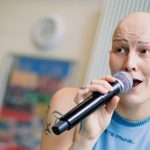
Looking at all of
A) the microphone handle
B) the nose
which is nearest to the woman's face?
the nose

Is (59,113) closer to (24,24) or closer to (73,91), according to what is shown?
(73,91)

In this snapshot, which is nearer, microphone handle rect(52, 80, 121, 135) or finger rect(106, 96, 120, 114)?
microphone handle rect(52, 80, 121, 135)

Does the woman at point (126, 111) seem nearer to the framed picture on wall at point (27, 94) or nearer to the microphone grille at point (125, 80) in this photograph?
the microphone grille at point (125, 80)

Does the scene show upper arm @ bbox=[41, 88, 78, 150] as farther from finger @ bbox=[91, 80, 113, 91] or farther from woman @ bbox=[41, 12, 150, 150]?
finger @ bbox=[91, 80, 113, 91]

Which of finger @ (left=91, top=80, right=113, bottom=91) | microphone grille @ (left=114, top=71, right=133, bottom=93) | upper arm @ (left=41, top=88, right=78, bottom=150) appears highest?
microphone grille @ (left=114, top=71, right=133, bottom=93)

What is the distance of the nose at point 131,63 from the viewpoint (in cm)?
77

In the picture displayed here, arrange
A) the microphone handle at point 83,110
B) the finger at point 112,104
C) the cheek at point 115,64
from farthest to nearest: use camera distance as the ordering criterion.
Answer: the cheek at point 115,64, the finger at point 112,104, the microphone handle at point 83,110

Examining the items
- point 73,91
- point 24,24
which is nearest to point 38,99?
point 24,24

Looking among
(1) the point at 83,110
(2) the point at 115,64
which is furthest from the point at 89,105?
(2) the point at 115,64

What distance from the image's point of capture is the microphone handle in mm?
595

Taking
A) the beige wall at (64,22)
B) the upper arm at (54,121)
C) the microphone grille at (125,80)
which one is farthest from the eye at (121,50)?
the beige wall at (64,22)

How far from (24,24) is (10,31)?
0.17 meters

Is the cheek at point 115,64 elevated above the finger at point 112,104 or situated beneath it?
elevated above

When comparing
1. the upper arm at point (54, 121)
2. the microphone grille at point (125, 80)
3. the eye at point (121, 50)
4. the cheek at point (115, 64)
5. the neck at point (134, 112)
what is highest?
the eye at point (121, 50)
